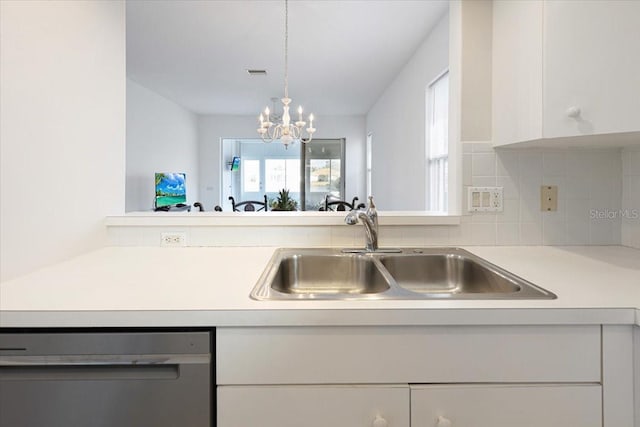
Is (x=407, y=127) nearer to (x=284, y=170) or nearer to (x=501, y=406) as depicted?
(x=501, y=406)

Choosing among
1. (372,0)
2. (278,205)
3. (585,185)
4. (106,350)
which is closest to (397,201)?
(278,205)

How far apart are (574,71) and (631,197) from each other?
0.68m

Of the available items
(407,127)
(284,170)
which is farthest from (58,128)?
(284,170)

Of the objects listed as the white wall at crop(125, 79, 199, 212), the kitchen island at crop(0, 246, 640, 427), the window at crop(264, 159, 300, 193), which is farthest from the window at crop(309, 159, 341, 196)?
the kitchen island at crop(0, 246, 640, 427)

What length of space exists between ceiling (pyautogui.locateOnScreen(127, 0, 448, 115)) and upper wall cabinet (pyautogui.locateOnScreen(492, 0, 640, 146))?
2.11m

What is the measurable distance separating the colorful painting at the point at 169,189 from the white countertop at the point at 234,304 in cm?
527

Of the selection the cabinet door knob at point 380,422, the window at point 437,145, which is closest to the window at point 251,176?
the window at point 437,145

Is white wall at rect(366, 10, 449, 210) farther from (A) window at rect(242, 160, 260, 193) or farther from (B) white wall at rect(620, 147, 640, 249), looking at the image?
(A) window at rect(242, 160, 260, 193)

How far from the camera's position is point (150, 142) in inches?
247

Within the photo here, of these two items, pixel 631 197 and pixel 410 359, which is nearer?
pixel 410 359

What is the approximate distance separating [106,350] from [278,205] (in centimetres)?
486

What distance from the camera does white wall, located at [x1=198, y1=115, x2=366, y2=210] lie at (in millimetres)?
8773

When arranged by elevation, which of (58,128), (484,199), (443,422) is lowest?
(443,422)

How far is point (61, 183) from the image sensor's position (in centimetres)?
132
